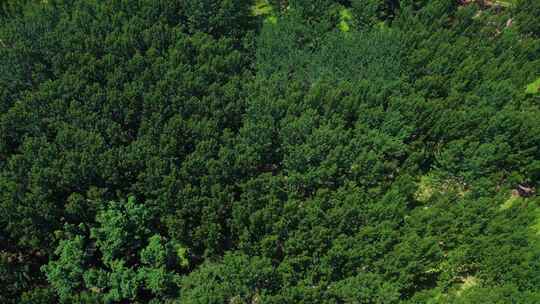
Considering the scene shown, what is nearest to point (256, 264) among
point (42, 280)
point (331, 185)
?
point (331, 185)

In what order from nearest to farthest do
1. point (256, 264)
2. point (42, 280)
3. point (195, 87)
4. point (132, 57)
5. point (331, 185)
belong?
point (256, 264) < point (42, 280) < point (331, 185) < point (195, 87) < point (132, 57)

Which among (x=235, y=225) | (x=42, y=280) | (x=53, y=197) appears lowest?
(x=42, y=280)

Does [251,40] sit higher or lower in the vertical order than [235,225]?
higher

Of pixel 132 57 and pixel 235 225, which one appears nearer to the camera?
pixel 235 225

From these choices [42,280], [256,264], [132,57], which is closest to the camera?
[256,264]

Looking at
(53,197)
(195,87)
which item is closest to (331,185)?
(195,87)

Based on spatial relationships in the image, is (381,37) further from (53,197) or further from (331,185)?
(53,197)
